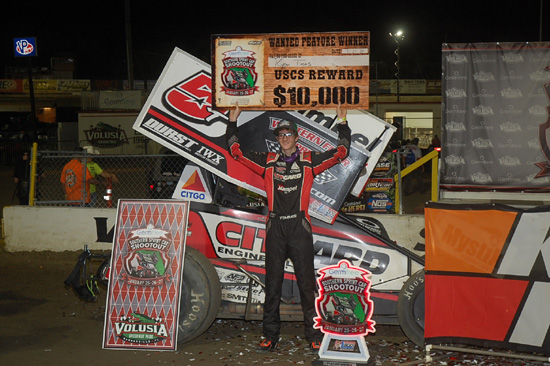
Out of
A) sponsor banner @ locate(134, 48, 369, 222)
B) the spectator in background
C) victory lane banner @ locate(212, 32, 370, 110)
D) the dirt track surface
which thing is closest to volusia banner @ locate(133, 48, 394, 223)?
sponsor banner @ locate(134, 48, 369, 222)

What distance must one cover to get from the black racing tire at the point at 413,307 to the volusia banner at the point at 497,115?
457cm

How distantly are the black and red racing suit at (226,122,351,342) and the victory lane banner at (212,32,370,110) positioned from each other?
0.39 meters

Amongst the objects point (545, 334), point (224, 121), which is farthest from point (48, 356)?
point (545, 334)

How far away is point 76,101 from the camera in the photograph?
5284 cm

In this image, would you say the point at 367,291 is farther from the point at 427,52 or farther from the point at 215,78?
the point at 427,52

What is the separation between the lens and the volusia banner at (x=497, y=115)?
31.8 feet

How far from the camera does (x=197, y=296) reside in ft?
19.1

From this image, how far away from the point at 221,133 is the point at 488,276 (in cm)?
275

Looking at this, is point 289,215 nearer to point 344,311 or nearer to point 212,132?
point 344,311

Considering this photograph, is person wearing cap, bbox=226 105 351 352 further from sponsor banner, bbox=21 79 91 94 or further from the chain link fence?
sponsor banner, bbox=21 79 91 94

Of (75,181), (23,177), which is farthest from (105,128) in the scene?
(75,181)

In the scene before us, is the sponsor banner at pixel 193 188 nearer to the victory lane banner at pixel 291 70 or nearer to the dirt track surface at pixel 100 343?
the victory lane banner at pixel 291 70

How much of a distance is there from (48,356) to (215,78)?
2982 millimetres

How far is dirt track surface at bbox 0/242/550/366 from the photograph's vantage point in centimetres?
563
